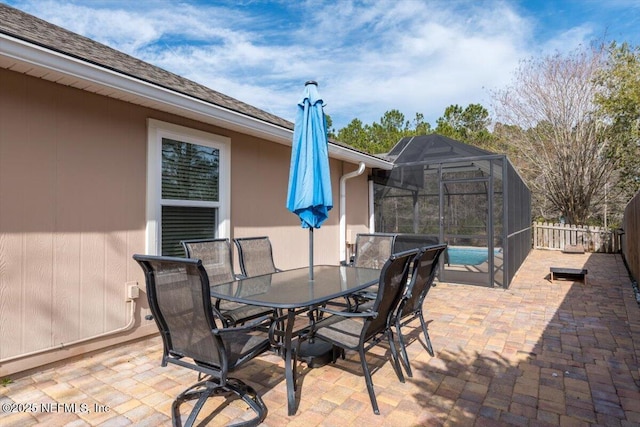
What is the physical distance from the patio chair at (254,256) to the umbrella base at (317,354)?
122 cm

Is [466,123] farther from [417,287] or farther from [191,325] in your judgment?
[191,325]

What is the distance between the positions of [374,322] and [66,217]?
9.49ft

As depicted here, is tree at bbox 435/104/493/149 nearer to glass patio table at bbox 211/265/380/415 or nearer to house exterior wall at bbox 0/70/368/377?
glass patio table at bbox 211/265/380/415

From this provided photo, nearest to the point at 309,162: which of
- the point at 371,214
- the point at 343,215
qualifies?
the point at 343,215

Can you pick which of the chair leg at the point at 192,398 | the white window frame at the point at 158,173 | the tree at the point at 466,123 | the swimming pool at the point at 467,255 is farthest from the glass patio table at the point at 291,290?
the tree at the point at 466,123

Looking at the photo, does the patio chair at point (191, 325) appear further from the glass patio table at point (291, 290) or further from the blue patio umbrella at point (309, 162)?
the blue patio umbrella at point (309, 162)

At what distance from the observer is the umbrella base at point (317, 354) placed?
3186 mm

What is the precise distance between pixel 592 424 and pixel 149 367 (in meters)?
3.41

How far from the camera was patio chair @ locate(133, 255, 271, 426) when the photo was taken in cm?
204

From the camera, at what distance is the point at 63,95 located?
10.7 ft

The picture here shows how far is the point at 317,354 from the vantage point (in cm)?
322

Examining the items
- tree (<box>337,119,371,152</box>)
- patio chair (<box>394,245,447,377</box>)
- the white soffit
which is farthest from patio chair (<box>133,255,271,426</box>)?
tree (<box>337,119,371,152</box>)

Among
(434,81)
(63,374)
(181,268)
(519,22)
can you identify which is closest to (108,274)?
(63,374)

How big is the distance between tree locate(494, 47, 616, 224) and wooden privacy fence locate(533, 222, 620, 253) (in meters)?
1.74
